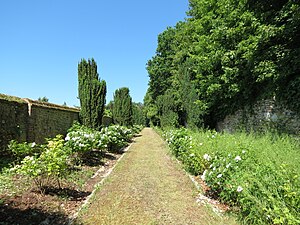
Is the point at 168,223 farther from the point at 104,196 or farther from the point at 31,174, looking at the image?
the point at 31,174

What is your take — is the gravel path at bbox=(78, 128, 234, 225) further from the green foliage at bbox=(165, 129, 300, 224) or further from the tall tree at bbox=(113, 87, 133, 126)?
the tall tree at bbox=(113, 87, 133, 126)

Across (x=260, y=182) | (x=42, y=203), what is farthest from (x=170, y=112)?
(x=260, y=182)

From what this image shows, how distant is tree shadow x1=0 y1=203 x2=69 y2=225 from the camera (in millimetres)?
3387

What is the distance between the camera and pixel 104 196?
4.75 m

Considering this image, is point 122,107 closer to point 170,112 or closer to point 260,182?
point 170,112

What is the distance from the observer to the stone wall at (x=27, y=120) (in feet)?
22.8

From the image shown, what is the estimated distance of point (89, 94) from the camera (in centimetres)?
1153

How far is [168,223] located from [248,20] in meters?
11.8

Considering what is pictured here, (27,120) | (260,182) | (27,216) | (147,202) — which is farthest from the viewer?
(27,120)

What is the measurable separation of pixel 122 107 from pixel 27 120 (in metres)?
14.4

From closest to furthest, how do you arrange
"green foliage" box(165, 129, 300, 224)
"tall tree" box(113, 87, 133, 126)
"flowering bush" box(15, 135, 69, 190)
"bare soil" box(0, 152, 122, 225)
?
1. "green foliage" box(165, 129, 300, 224)
2. "bare soil" box(0, 152, 122, 225)
3. "flowering bush" box(15, 135, 69, 190)
4. "tall tree" box(113, 87, 133, 126)

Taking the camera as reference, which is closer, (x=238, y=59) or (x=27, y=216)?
(x=27, y=216)

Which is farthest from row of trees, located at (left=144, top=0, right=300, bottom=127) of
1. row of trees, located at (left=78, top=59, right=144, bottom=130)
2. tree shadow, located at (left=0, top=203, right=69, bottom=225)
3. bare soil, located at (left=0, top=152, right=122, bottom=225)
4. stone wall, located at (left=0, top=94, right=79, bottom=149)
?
tree shadow, located at (left=0, top=203, right=69, bottom=225)

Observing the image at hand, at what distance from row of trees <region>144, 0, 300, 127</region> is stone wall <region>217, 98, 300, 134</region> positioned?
39 cm
